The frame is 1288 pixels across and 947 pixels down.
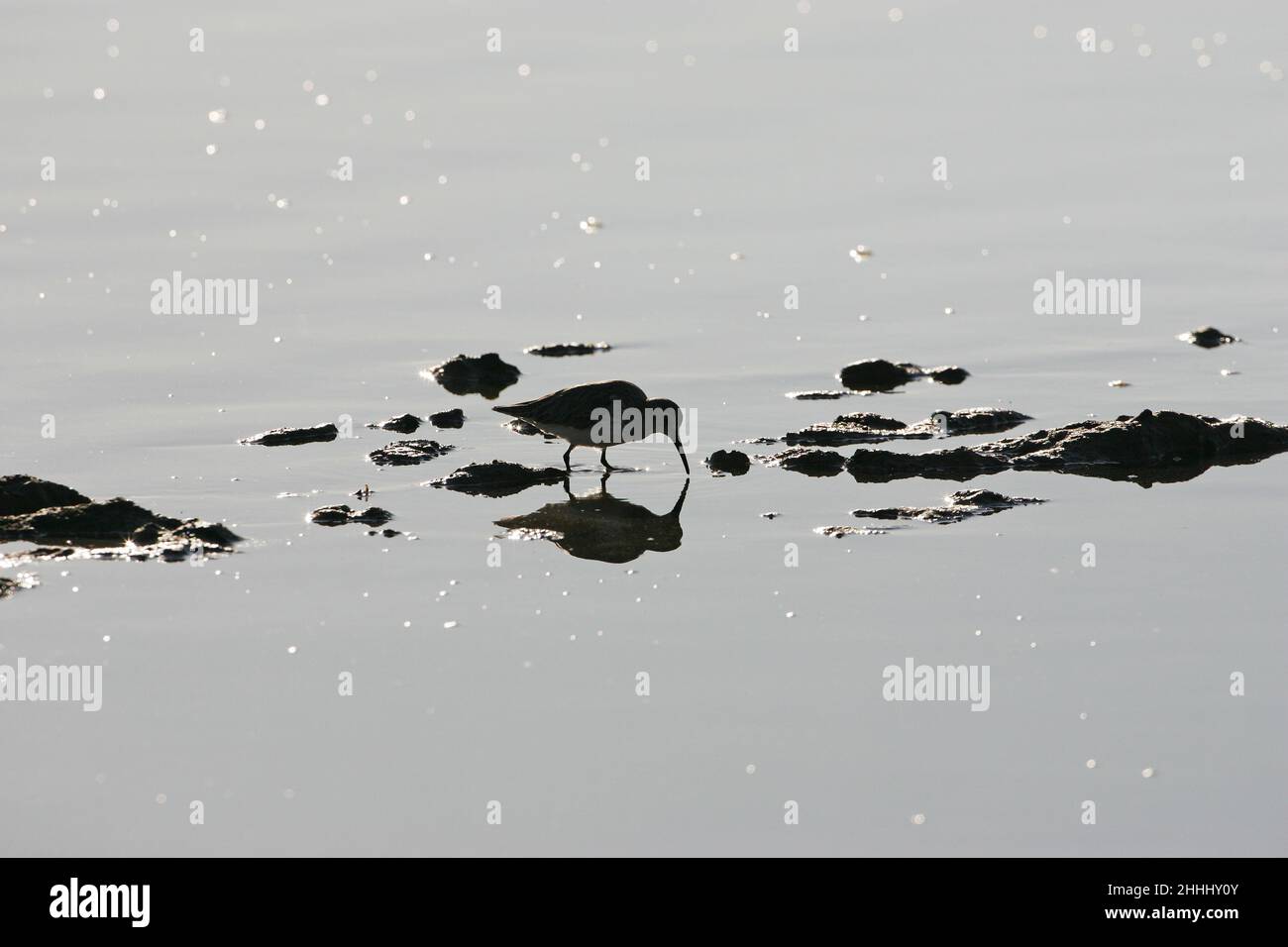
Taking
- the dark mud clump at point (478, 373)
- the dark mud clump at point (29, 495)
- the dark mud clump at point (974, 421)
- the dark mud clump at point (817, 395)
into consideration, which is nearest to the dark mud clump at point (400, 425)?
the dark mud clump at point (478, 373)

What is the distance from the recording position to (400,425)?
1770 cm

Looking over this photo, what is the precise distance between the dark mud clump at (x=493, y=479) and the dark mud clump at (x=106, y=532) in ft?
7.08

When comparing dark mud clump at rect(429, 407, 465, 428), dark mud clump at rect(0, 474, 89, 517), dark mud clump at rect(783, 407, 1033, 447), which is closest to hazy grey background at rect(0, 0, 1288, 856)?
dark mud clump at rect(429, 407, 465, 428)

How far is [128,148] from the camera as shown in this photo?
26344 millimetres

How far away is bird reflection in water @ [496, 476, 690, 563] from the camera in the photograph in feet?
50.0

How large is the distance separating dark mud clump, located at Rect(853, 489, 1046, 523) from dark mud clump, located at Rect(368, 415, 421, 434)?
439 centimetres

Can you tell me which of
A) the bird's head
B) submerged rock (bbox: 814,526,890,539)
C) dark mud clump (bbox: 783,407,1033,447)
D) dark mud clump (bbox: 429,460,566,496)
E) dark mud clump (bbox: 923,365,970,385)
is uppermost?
dark mud clump (bbox: 923,365,970,385)

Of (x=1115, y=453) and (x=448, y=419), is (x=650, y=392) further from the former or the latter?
(x=1115, y=453)

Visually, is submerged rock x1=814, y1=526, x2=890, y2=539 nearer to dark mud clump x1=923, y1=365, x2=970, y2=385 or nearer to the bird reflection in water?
the bird reflection in water

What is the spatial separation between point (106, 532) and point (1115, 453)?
833cm

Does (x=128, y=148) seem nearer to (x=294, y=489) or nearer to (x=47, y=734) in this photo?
(x=294, y=489)

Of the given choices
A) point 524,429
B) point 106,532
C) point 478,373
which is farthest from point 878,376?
point 106,532
